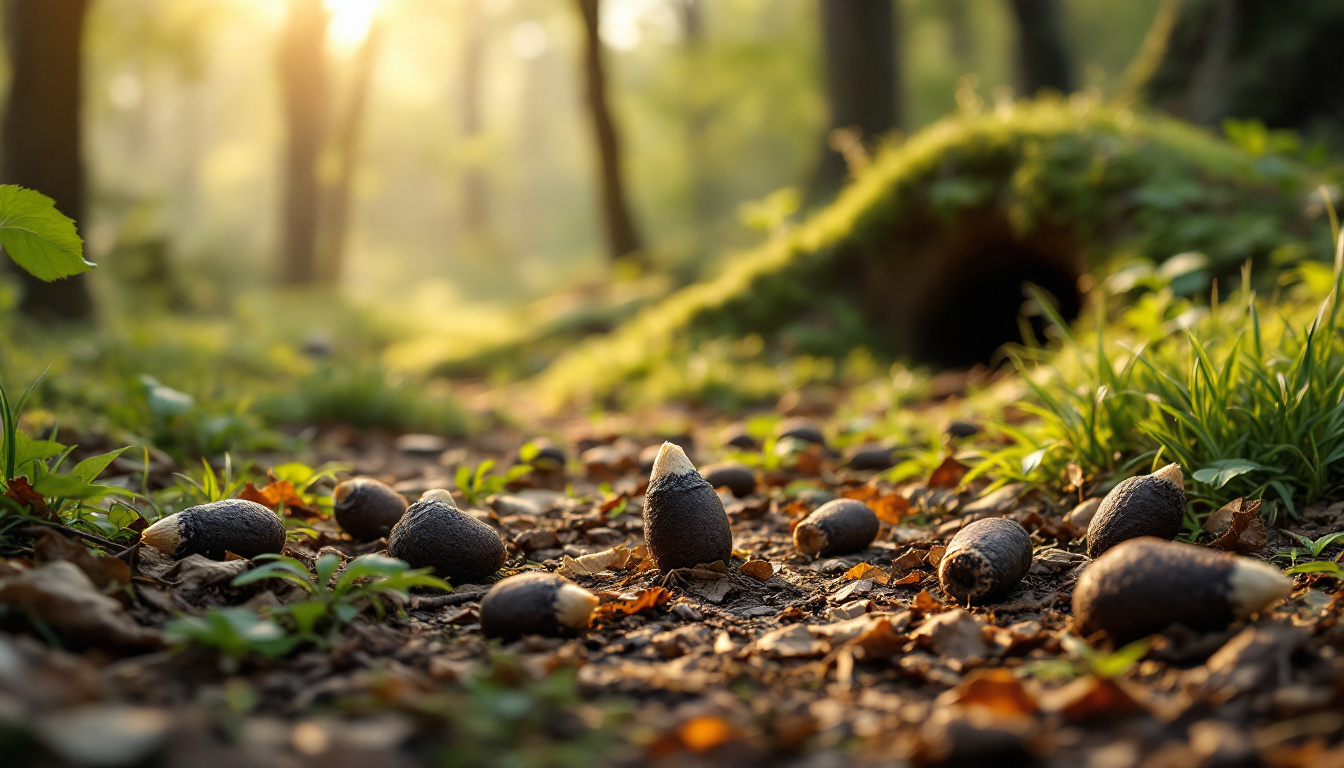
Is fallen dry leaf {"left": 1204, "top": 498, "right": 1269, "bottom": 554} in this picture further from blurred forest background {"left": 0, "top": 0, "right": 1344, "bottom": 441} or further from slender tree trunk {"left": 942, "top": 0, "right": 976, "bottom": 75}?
slender tree trunk {"left": 942, "top": 0, "right": 976, "bottom": 75}

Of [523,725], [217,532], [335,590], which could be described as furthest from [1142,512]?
[217,532]

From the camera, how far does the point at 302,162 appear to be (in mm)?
16531

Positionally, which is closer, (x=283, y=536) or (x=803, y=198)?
(x=283, y=536)

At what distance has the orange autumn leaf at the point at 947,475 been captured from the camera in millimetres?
2965

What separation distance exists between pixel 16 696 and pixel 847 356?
5670mm

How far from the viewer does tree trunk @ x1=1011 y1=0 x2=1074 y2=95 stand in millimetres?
11297

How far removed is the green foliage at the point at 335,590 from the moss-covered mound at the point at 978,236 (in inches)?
169

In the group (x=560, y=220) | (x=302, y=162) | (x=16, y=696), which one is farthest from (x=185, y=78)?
(x=560, y=220)

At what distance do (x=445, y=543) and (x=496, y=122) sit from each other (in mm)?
46649

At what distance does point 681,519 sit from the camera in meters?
2.12

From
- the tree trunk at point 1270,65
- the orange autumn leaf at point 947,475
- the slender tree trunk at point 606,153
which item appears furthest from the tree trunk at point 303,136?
the orange autumn leaf at point 947,475

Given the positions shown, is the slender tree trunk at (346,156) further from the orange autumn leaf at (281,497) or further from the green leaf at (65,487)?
the green leaf at (65,487)

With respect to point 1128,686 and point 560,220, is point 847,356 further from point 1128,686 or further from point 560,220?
point 560,220

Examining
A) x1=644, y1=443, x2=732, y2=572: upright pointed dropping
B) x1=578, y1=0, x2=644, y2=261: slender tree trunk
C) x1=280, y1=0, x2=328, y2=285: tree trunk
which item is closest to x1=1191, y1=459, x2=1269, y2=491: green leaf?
x1=644, y1=443, x2=732, y2=572: upright pointed dropping
